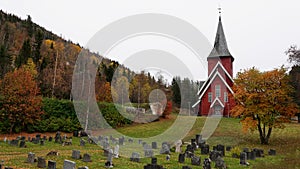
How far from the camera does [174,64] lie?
16.8 m

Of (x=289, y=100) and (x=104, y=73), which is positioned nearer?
(x=289, y=100)

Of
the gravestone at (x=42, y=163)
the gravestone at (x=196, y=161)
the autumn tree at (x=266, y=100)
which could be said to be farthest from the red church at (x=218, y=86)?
the gravestone at (x=42, y=163)

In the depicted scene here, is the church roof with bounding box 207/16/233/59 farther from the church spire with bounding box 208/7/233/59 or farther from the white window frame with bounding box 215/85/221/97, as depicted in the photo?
the white window frame with bounding box 215/85/221/97

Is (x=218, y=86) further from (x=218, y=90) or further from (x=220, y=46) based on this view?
(x=220, y=46)

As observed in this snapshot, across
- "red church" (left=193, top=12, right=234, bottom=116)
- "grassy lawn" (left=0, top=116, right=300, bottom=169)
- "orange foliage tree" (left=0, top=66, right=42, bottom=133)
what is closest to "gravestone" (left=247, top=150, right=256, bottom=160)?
"grassy lawn" (left=0, top=116, right=300, bottom=169)

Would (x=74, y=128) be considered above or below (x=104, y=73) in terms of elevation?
below

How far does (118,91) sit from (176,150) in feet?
67.9

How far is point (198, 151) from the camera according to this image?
705 inches

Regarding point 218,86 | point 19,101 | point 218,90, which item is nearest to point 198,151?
point 19,101

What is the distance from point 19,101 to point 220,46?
92.7ft

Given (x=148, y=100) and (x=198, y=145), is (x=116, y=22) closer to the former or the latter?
(x=198, y=145)

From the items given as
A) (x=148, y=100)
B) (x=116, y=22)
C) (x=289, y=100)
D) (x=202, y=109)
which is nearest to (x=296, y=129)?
(x=289, y=100)

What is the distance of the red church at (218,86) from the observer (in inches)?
1471

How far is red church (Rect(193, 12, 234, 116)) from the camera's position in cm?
3738
